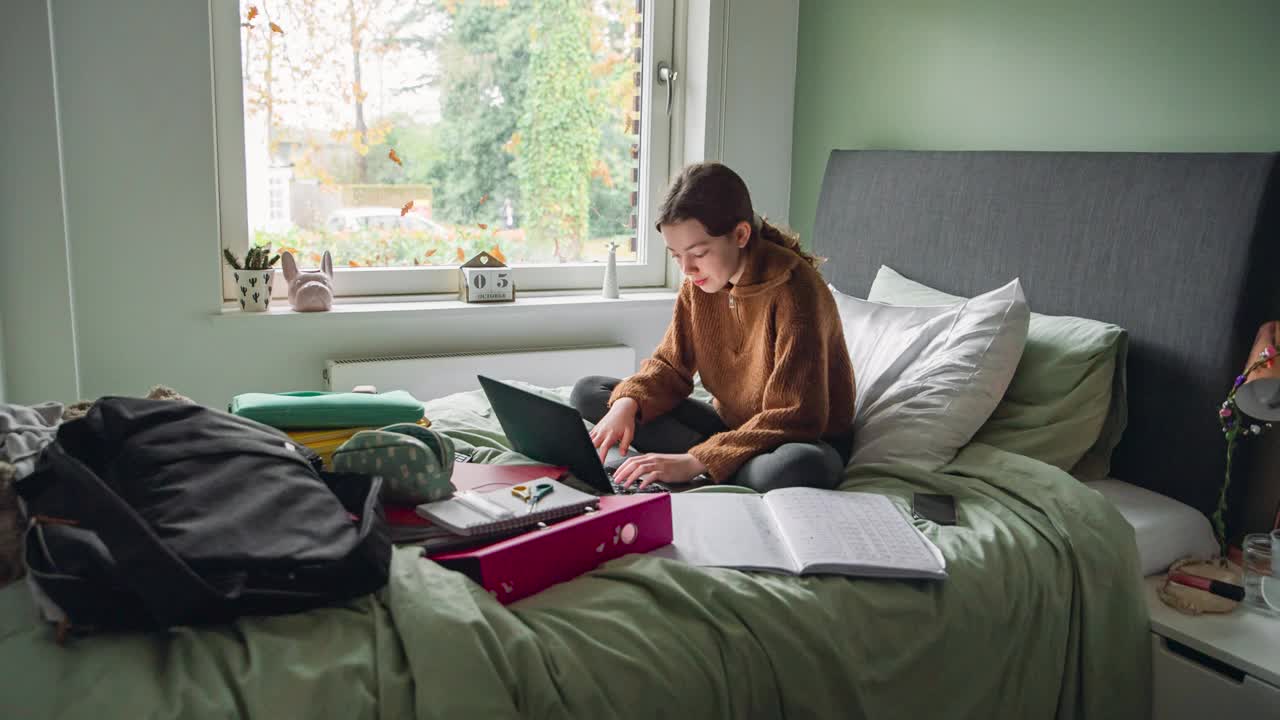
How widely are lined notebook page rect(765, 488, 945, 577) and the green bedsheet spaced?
0.03 metres

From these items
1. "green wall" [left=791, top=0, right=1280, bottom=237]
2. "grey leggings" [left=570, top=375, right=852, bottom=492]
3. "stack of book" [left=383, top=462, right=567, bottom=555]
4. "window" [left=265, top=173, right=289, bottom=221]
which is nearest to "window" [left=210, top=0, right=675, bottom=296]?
"window" [left=265, top=173, right=289, bottom=221]

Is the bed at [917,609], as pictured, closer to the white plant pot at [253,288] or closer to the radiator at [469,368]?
the radiator at [469,368]

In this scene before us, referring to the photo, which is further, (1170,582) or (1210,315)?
(1210,315)

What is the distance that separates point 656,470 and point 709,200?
22.3 inches

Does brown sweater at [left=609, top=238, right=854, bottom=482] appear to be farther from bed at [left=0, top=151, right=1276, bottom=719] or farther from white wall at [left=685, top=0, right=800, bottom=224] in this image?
white wall at [left=685, top=0, right=800, bottom=224]

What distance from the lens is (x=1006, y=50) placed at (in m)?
2.48

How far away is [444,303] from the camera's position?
3.07 metres

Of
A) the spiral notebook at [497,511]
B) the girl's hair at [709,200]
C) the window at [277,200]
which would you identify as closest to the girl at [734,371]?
the girl's hair at [709,200]

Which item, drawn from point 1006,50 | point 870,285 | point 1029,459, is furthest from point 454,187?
point 1029,459

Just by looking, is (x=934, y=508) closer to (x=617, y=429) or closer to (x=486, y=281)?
(x=617, y=429)

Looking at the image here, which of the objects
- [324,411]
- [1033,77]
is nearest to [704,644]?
[324,411]

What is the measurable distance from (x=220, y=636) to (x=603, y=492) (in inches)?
26.3

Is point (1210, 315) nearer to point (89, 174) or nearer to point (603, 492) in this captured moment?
point (603, 492)

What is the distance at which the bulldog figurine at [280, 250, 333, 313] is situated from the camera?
2795 mm
